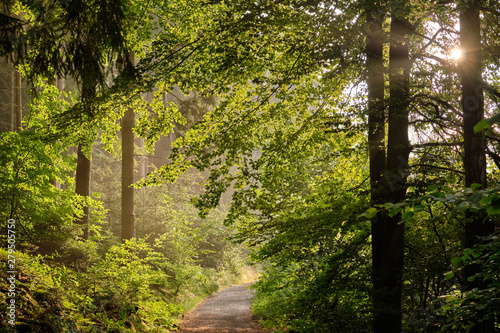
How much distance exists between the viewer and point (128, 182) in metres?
11.3

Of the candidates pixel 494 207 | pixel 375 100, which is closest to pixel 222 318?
pixel 375 100

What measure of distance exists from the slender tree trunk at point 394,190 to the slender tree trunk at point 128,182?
7503mm

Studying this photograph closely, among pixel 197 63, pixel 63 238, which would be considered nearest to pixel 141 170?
pixel 63 238

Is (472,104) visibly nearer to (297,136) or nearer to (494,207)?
(297,136)

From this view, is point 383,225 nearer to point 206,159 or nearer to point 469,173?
point 469,173

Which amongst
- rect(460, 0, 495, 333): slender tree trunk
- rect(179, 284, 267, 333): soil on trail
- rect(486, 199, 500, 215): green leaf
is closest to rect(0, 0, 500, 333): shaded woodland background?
rect(460, 0, 495, 333): slender tree trunk

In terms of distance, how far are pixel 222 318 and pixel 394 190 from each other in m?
8.55

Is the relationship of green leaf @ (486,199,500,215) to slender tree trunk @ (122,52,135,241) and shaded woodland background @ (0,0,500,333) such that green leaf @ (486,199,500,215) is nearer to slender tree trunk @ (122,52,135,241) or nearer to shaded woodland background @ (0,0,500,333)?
shaded woodland background @ (0,0,500,333)

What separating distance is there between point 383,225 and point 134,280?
5337 millimetres

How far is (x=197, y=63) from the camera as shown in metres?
7.00

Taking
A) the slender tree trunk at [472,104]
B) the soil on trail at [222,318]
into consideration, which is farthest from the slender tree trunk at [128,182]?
the slender tree trunk at [472,104]

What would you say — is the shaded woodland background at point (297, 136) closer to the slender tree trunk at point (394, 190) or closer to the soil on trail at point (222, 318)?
the slender tree trunk at point (394, 190)

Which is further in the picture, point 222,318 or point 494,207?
point 222,318

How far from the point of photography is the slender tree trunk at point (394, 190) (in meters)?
5.96
